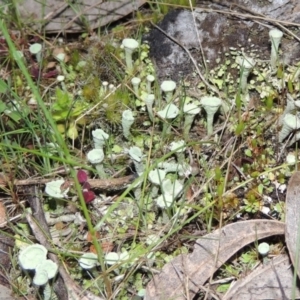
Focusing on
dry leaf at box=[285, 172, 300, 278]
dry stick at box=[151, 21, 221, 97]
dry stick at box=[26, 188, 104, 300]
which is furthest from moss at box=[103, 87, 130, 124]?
dry leaf at box=[285, 172, 300, 278]

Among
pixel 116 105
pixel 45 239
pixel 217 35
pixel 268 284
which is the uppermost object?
pixel 217 35

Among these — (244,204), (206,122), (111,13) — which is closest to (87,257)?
(244,204)

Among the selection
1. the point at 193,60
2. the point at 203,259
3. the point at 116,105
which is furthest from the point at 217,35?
the point at 203,259

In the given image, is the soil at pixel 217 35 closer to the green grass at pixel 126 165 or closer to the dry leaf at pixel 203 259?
the green grass at pixel 126 165

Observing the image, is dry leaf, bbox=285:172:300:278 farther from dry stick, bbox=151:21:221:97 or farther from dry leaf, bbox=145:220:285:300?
dry stick, bbox=151:21:221:97

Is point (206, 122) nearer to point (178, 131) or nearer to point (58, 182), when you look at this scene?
point (178, 131)

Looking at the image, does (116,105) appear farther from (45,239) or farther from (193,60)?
(45,239)
